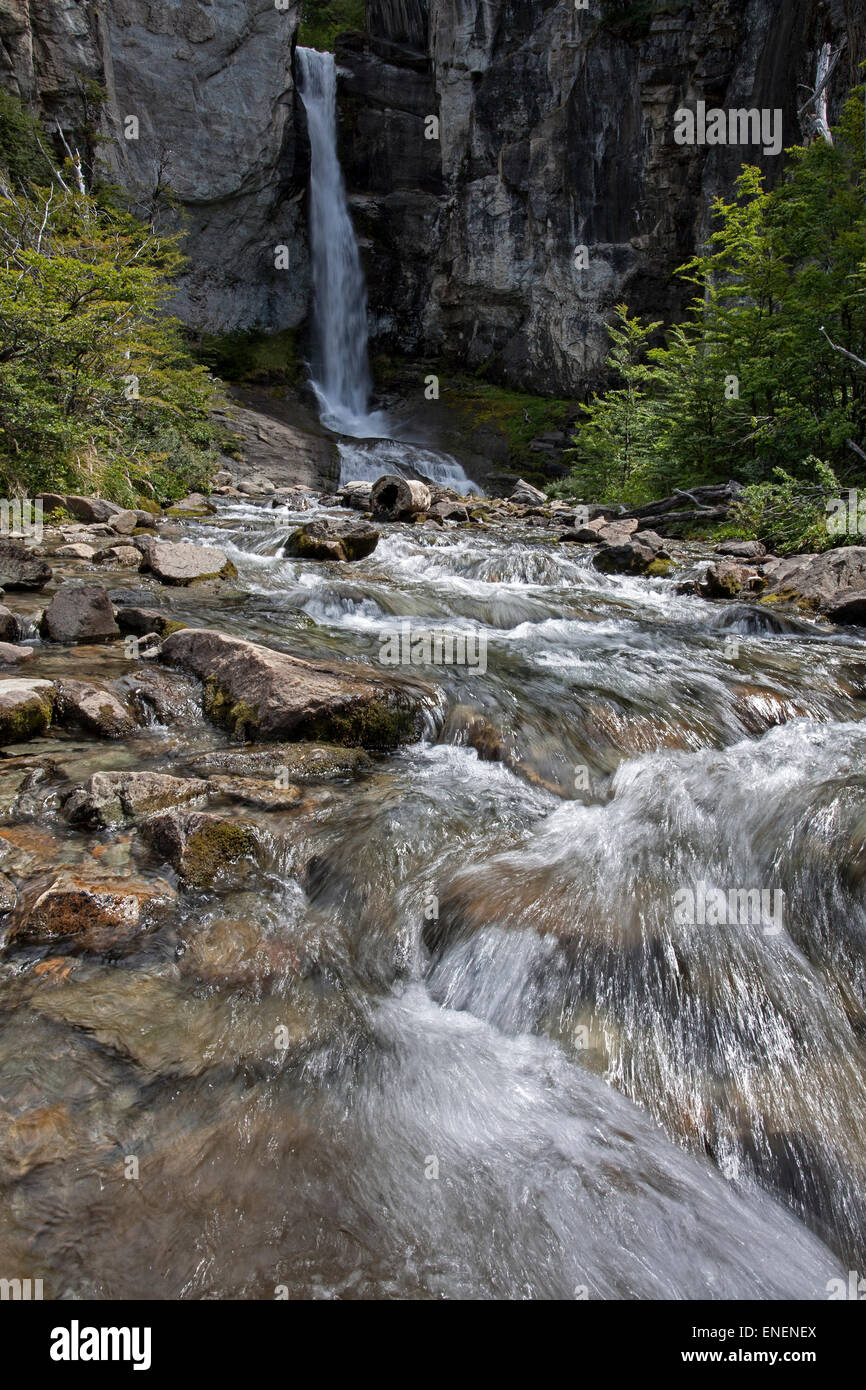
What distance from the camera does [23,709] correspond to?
3867 mm

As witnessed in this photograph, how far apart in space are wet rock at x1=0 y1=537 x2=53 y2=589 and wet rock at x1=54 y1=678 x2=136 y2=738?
131 inches

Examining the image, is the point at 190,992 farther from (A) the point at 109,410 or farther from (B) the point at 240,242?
(B) the point at 240,242

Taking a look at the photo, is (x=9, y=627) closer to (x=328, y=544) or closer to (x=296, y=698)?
(x=296, y=698)

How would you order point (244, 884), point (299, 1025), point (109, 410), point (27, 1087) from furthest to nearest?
point (109, 410) < point (244, 884) < point (299, 1025) < point (27, 1087)

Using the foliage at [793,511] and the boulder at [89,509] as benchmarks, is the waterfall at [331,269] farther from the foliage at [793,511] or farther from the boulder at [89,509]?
the foliage at [793,511]

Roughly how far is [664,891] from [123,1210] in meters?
2.42

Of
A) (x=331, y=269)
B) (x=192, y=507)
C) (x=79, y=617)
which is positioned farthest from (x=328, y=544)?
(x=331, y=269)

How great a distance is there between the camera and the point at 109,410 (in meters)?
12.7

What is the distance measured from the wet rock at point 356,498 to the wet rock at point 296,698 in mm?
11708

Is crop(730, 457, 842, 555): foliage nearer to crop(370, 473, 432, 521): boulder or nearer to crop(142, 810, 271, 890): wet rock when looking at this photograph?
crop(370, 473, 432, 521): boulder

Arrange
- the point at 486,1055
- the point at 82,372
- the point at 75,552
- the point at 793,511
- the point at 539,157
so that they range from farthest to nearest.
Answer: the point at 539,157
the point at 82,372
the point at 793,511
the point at 75,552
the point at 486,1055

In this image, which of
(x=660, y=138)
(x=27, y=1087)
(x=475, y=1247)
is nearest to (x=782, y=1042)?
(x=475, y=1247)

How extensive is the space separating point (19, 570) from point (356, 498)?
1075 centimetres

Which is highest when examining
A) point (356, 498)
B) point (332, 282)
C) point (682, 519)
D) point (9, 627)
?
point (332, 282)
